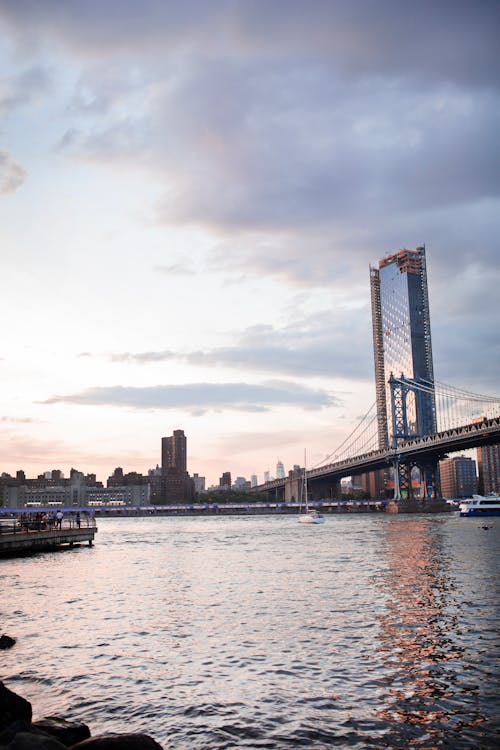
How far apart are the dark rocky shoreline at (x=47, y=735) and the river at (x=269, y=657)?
6.47 feet

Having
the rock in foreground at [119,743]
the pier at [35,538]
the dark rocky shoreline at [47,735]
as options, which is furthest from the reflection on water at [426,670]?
the pier at [35,538]

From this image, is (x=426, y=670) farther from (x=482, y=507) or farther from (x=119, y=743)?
(x=482, y=507)

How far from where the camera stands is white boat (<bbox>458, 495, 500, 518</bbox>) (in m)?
160

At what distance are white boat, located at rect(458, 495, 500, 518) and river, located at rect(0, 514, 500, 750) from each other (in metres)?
126

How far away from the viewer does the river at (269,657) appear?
14.5m

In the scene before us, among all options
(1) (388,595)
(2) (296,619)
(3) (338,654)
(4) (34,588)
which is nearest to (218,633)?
(2) (296,619)

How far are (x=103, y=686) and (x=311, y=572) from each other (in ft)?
91.4

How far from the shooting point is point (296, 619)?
26.5m

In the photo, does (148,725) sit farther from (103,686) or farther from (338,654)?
(338,654)

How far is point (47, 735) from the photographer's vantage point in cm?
1171

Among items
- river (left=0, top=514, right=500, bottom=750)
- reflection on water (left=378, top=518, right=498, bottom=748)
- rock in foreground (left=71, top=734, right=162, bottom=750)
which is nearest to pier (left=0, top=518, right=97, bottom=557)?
river (left=0, top=514, right=500, bottom=750)

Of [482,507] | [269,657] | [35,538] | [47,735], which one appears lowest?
[482,507]

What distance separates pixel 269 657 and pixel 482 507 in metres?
155

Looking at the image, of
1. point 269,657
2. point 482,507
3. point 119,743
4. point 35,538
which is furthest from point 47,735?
point 482,507
